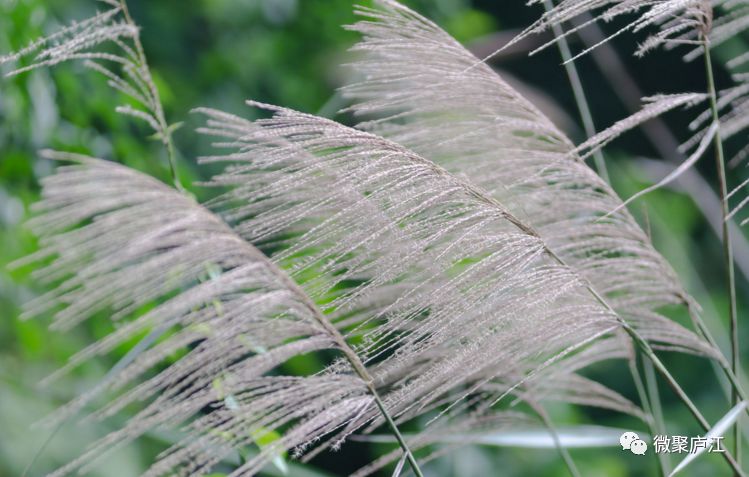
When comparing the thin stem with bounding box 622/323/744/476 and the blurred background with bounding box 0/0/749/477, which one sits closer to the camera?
the thin stem with bounding box 622/323/744/476

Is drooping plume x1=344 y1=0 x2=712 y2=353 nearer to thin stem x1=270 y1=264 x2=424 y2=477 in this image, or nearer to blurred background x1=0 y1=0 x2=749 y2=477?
thin stem x1=270 y1=264 x2=424 y2=477

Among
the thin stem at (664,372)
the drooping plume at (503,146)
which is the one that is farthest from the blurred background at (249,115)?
the thin stem at (664,372)

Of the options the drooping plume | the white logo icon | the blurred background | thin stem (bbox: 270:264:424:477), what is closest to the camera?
thin stem (bbox: 270:264:424:477)

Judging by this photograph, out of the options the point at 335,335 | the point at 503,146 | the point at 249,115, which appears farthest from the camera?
the point at 249,115

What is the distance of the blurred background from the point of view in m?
1.24

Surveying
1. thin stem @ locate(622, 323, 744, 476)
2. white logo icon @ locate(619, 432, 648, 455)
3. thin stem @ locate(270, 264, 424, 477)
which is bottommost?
white logo icon @ locate(619, 432, 648, 455)

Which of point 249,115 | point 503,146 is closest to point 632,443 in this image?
point 503,146

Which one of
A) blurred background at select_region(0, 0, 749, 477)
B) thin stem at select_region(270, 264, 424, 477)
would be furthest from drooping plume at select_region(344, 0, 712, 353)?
blurred background at select_region(0, 0, 749, 477)

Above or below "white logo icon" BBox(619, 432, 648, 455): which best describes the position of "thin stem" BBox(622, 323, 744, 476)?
above

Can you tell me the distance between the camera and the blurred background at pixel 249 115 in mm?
1235

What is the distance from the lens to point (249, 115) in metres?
2.01

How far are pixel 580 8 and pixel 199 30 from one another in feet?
5.46

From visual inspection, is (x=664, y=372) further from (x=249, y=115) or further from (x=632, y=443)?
(x=249, y=115)

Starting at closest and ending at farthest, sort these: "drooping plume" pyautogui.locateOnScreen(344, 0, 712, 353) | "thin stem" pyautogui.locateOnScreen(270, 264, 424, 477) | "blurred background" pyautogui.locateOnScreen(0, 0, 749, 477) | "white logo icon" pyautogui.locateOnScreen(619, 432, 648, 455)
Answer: "thin stem" pyautogui.locateOnScreen(270, 264, 424, 477) < "drooping plume" pyautogui.locateOnScreen(344, 0, 712, 353) < "white logo icon" pyautogui.locateOnScreen(619, 432, 648, 455) < "blurred background" pyautogui.locateOnScreen(0, 0, 749, 477)
